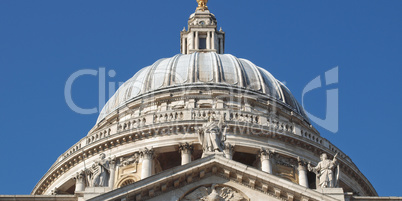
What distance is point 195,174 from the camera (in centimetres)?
3291

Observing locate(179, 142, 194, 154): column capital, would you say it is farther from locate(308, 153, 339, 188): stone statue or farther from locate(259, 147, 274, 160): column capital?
locate(308, 153, 339, 188): stone statue

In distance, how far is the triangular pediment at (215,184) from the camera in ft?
105

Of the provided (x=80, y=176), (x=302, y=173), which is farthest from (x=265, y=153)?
(x=80, y=176)

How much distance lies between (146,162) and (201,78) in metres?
9.77

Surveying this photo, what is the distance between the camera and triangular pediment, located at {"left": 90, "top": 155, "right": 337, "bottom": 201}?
32.2 meters

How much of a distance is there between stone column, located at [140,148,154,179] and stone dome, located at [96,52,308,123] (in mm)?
7304

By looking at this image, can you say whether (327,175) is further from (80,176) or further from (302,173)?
(80,176)

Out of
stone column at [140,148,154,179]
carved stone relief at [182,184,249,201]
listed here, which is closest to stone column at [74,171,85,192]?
stone column at [140,148,154,179]

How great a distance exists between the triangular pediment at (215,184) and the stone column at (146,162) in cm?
1982

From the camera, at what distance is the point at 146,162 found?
175 feet

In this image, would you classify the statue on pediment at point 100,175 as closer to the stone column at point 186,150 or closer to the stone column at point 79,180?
the stone column at point 186,150

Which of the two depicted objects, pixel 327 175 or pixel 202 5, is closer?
pixel 327 175

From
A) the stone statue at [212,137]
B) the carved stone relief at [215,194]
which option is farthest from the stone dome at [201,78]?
the carved stone relief at [215,194]

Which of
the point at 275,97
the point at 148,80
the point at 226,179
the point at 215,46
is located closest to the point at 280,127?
the point at 275,97
